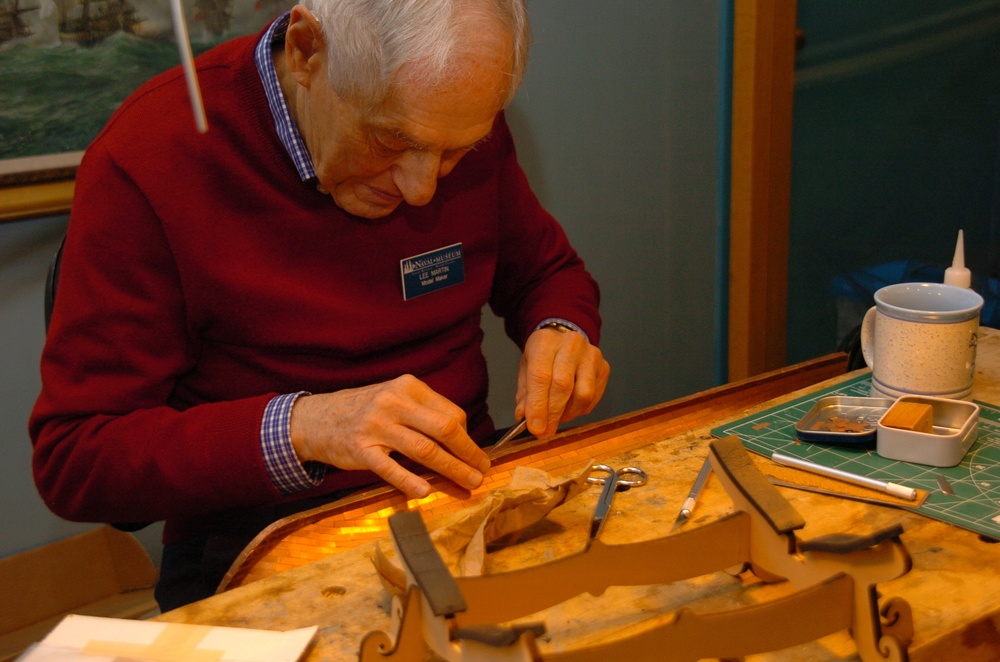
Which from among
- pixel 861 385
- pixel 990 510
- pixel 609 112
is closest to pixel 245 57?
pixel 861 385

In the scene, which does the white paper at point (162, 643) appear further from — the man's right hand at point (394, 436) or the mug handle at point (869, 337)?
the mug handle at point (869, 337)

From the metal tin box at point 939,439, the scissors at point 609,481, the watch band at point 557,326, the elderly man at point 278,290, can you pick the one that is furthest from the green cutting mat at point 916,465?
the watch band at point 557,326

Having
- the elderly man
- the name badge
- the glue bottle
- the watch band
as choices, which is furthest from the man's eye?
the glue bottle

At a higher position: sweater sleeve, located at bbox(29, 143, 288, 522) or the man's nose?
the man's nose

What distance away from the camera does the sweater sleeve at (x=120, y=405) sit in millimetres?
1177

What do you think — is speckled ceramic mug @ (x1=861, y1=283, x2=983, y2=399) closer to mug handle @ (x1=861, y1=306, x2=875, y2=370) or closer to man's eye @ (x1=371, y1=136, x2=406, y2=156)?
mug handle @ (x1=861, y1=306, x2=875, y2=370)

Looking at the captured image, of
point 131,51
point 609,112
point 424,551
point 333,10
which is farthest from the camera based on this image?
point 609,112

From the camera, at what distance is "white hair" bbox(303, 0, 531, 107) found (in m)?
1.09

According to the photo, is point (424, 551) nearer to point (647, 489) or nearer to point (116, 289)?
point (647, 489)

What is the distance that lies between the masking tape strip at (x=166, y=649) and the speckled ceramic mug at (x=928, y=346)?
2.96 feet

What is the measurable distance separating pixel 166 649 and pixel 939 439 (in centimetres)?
87

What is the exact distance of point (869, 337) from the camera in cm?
130

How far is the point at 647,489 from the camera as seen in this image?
3.58 ft

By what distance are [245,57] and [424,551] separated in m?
0.85
